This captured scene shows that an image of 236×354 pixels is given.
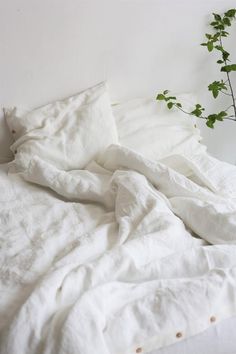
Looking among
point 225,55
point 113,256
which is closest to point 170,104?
point 225,55

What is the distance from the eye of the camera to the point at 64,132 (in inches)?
51.3

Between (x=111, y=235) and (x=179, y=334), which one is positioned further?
(x=111, y=235)

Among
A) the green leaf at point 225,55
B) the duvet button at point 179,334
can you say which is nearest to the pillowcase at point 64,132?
the green leaf at point 225,55

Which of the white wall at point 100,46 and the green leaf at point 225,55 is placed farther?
the green leaf at point 225,55

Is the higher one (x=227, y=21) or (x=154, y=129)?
(x=227, y=21)

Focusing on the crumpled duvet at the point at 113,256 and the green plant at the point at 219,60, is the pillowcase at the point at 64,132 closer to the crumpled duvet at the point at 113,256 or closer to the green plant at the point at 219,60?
the crumpled duvet at the point at 113,256

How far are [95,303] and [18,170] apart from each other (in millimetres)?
671

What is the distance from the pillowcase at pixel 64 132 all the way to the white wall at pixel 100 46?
0.08 m

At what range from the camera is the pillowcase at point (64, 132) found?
1.26m

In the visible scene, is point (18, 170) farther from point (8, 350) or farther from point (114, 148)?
point (8, 350)

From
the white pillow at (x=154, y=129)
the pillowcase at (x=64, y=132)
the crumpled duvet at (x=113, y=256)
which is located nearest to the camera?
the crumpled duvet at (x=113, y=256)

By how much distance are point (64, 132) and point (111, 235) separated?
1.62 feet

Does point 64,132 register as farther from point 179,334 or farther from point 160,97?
point 179,334

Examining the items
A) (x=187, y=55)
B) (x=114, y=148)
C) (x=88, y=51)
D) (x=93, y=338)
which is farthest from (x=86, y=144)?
(x=93, y=338)
